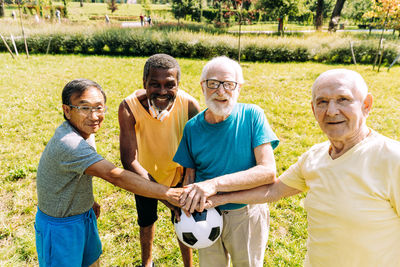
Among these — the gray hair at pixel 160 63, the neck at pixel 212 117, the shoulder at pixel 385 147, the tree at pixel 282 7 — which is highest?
the tree at pixel 282 7

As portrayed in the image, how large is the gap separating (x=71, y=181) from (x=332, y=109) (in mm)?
2054

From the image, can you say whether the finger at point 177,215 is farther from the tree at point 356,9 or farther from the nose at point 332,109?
the tree at point 356,9

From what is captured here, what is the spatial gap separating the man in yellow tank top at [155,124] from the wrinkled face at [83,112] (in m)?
0.31

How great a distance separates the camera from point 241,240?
7.45ft

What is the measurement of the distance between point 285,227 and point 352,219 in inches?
94.1

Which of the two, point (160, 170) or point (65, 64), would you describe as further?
point (65, 64)

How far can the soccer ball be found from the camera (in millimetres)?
2121

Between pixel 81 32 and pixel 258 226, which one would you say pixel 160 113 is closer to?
pixel 258 226

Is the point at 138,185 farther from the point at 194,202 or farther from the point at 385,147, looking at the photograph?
the point at 385,147

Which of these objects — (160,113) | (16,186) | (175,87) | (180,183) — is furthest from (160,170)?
(16,186)

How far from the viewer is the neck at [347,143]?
162cm

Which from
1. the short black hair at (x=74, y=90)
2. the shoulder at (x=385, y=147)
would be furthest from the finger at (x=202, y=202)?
the short black hair at (x=74, y=90)

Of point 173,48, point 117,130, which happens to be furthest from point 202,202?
point 173,48

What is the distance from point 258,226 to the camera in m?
2.31
